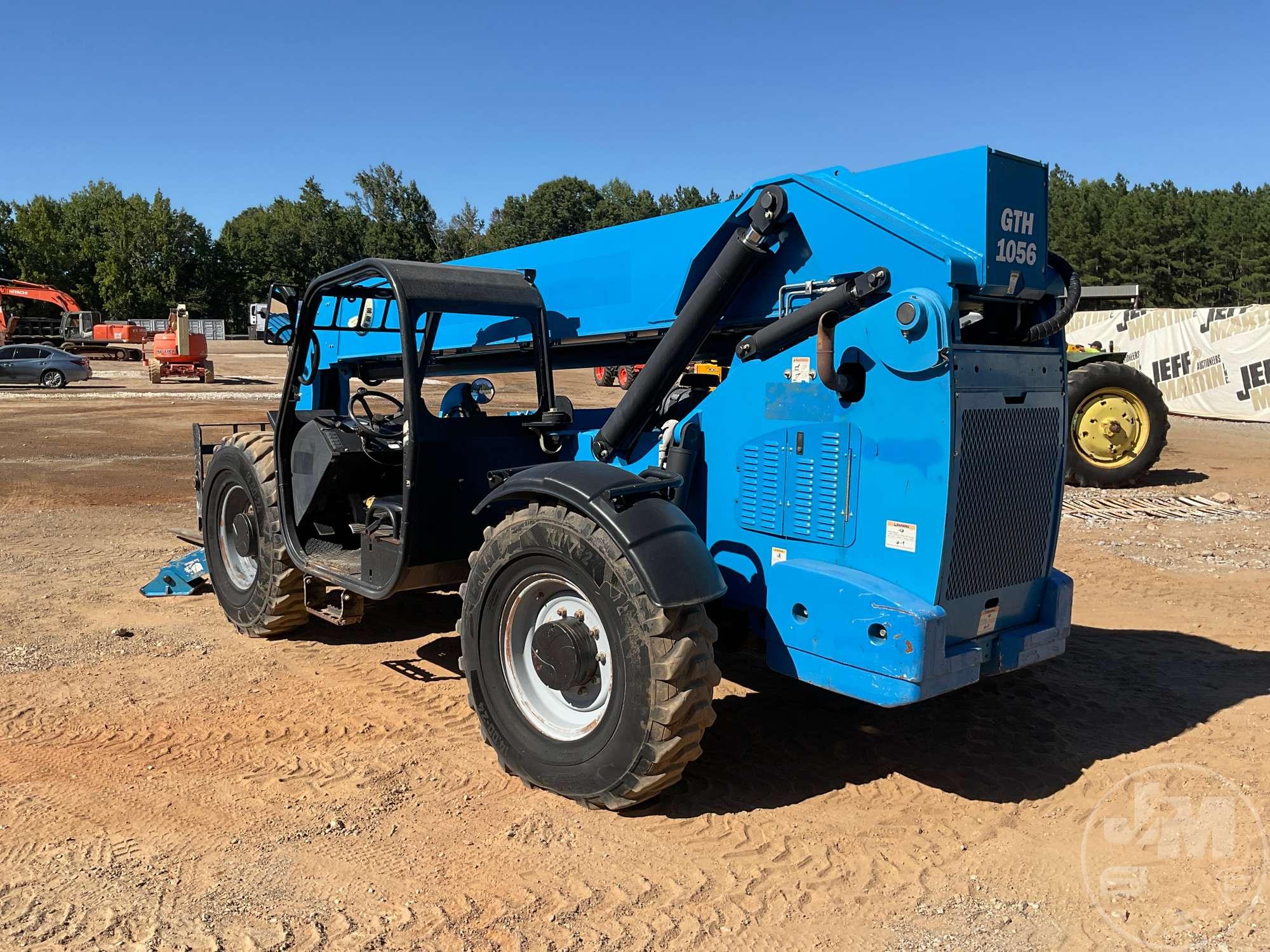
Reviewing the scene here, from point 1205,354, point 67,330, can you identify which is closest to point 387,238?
point 67,330

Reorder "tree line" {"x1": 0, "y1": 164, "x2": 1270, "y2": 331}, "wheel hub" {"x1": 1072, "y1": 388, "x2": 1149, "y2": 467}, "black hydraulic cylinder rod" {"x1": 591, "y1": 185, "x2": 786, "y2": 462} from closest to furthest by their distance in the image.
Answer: "black hydraulic cylinder rod" {"x1": 591, "y1": 185, "x2": 786, "y2": 462}, "wheel hub" {"x1": 1072, "y1": 388, "x2": 1149, "y2": 467}, "tree line" {"x1": 0, "y1": 164, "x2": 1270, "y2": 331}

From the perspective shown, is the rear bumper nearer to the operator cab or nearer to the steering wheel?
the operator cab

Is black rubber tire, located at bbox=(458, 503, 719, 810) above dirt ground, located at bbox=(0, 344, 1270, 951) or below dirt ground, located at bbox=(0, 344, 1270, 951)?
above

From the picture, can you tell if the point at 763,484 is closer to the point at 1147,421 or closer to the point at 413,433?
the point at 413,433

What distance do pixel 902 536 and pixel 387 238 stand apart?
82.0 meters

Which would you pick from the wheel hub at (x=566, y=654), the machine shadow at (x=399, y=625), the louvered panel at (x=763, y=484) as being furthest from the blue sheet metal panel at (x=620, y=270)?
the machine shadow at (x=399, y=625)

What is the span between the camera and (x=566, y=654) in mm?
4160

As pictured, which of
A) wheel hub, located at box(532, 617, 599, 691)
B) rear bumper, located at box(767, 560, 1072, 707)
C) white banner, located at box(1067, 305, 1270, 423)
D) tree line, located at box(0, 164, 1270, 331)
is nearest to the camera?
rear bumper, located at box(767, 560, 1072, 707)

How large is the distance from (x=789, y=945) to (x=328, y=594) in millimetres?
3831

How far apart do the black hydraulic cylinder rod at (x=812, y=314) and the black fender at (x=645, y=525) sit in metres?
0.76

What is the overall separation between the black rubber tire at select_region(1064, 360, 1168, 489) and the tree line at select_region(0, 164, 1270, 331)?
60.0 metres

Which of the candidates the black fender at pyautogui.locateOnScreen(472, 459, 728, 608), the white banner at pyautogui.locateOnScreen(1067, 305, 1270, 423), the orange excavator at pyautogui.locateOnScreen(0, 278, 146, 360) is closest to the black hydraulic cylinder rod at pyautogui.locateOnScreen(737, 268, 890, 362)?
the black fender at pyautogui.locateOnScreen(472, 459, 728, 608)

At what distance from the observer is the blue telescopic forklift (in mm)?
3889

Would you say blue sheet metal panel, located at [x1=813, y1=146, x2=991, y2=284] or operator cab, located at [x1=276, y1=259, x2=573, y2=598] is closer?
blue sheet metal panel, located at [x1=813, y1=146, x2=991, y2=284]
